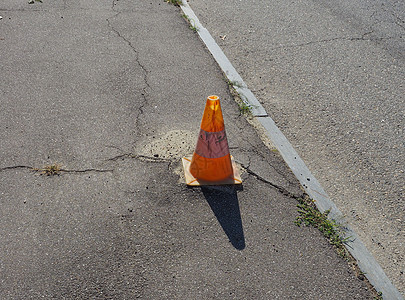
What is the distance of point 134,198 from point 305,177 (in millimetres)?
1796

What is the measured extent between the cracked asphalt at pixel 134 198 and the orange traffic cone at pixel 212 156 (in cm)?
12

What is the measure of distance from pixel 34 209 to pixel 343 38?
5872 millimetres

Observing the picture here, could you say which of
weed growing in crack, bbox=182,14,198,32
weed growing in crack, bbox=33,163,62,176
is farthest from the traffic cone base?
weed growing in crack, bbox=182,14,198,32

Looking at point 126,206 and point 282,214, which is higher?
point 282,214

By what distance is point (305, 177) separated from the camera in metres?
3.96

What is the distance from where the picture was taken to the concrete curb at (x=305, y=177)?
308 cm

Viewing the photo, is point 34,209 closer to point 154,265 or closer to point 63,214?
point 63,214

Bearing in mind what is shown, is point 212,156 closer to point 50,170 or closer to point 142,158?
point 142,158

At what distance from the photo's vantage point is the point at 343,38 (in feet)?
22.1

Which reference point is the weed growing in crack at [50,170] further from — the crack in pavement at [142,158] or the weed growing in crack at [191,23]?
the weed growing in crack at [191,23]

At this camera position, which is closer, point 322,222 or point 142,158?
point 322,222

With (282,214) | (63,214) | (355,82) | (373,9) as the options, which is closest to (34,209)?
(63,214)

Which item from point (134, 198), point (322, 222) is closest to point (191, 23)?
point (134, 198)

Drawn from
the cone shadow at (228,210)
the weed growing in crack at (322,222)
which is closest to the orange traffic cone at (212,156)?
the cone shadow at (228,210)
